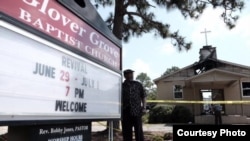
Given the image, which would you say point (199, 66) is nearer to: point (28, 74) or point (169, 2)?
point (169, 2)

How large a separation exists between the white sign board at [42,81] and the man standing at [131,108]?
9.03 feet

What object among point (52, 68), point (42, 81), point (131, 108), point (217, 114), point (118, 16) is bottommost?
point (217, 114)

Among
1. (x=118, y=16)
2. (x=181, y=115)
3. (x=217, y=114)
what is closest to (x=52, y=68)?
(x=118, y=16)

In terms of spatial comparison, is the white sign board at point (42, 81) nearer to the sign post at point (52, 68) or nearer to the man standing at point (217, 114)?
the sign post at point (52, 68)

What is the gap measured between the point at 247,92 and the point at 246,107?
1305 millimetres

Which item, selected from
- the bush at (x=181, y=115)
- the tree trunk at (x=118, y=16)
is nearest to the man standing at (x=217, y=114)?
the bush at (x=181, y=115)

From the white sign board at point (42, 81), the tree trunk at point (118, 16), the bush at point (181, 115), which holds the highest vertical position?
the tree trunk at point (118, 16)

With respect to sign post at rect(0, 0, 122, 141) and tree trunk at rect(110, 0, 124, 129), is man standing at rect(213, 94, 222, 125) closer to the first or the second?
tree trunk at rect(110, 0, 124, 129)

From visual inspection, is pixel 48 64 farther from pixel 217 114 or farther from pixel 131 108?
pixel 217 114

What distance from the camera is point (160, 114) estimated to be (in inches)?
942

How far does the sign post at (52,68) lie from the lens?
1.96m

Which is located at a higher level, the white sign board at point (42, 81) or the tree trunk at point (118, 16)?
the tree trunk at point (118, 16)

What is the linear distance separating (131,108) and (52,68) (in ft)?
12.2

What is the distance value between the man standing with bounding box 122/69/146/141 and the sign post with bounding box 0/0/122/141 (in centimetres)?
252
